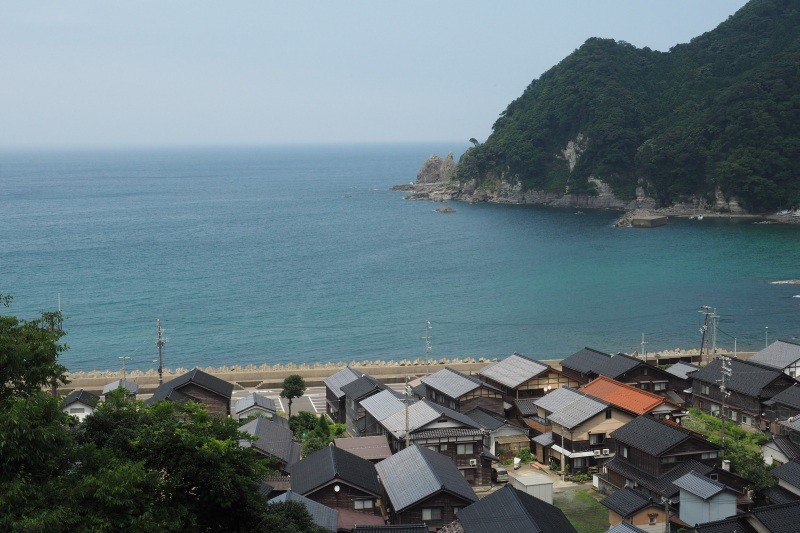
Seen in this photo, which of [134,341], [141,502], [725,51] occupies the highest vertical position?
[725,51]

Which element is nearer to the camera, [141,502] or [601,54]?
[141,502]

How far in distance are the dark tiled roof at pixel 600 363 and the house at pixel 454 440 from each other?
8018 mm

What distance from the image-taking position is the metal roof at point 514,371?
90.3 ft

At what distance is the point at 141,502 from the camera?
410 inches

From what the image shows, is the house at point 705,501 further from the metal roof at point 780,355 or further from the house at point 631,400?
the metal roof at point 780,355

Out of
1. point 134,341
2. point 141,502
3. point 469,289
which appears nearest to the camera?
point 141,502

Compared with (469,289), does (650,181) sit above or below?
above

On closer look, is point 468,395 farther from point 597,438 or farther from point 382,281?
point 382,281

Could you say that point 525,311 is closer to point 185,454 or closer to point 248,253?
point 248,253

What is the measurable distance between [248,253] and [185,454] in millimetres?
63254

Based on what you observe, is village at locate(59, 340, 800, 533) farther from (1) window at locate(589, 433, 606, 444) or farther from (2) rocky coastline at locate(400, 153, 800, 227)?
(2) rocky coastline at locate(400, 153, 800, 227)

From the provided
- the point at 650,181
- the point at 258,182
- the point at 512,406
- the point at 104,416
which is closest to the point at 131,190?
the point at 258,182

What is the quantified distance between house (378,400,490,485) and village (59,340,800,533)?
0.03 m

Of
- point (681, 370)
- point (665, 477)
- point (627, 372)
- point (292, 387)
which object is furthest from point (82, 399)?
point (681, 370)
